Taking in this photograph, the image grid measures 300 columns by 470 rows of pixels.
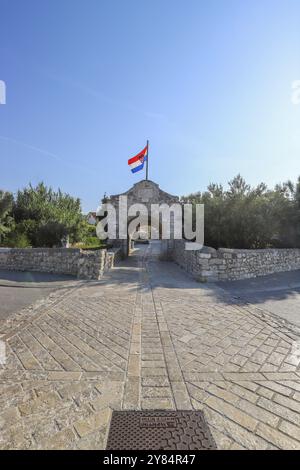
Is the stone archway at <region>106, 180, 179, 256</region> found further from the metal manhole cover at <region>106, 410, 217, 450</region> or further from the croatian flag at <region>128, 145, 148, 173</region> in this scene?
the metal manhole cover at <region>106, 410, 217, 450</region>

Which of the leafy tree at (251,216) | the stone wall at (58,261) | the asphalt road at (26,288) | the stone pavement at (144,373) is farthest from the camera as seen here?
the leafy tree at (251,216)

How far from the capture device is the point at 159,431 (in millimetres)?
1716

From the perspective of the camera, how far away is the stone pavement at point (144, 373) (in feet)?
5.65

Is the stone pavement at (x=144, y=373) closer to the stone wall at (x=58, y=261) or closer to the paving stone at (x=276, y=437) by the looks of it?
the paving stone at (x=276, y=437)

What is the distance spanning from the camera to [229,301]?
17.7 feet

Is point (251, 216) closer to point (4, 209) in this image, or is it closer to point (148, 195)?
point (148, 195)

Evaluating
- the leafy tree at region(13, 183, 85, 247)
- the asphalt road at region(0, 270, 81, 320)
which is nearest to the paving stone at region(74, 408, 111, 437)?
the asphalt road at region(0, 270, 81, 320)

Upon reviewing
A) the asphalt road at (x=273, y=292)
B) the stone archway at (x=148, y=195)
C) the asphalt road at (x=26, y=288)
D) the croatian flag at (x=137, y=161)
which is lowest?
the asphalt road at (x=273, y=292)

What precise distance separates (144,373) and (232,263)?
20.6 ft

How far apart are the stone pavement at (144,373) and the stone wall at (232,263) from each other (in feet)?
10.4

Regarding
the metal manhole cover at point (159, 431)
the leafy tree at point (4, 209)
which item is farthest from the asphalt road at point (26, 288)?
the leafy tree at point (4, 209)

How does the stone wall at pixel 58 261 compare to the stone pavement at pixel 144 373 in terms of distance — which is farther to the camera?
the stone wall at pixel 58 261

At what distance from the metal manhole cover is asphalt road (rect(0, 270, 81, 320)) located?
3.33 m

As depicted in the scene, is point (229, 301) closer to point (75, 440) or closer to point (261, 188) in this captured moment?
point (75, 440)
